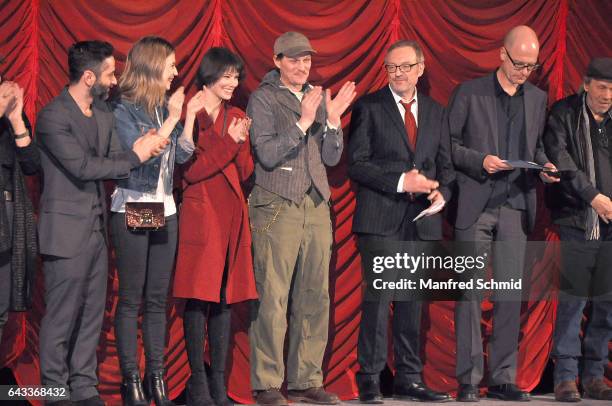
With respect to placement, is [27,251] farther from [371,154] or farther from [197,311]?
[371,154]

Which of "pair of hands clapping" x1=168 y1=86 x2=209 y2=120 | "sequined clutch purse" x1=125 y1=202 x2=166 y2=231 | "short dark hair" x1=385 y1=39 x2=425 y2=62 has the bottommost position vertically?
"sequined clutch purse" x1=125 y1=202 x2=166 y2=231

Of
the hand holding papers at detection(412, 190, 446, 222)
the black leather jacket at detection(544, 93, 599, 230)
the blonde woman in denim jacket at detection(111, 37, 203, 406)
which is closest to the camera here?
the blonde woman in denim jacket at detection(111, 37, 203, 406)

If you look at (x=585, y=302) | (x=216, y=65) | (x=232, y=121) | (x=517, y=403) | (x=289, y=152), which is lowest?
(x=517, y=403)

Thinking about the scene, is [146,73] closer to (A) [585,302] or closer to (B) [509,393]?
(B) [509,393]

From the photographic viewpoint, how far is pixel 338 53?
5887 mm

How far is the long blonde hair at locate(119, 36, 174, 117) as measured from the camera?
5039 mm

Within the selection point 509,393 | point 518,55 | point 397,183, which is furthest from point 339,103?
point 509,393

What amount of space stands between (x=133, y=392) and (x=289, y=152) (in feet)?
4.46

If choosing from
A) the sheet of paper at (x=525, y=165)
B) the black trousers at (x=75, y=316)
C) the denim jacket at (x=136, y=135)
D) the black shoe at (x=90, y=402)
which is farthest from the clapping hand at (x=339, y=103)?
the black shoe at (x=90, y=402)

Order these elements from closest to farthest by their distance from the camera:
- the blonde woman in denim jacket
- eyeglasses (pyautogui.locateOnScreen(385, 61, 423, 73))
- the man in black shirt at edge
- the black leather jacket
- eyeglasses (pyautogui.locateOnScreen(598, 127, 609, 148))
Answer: the man in black shirt at edge
the blonde woman in denim jacket
eyeglasses (pyautogui.locateOnScreen(385, 61, 423, 73))
the black leather jacket
eyeglasses (pyautogui.locateOnScreen(598, 127, 609, 148))

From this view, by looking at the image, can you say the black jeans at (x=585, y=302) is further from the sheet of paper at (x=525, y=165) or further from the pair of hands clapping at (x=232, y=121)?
the pair of hands clapping at (x=232, y=121)

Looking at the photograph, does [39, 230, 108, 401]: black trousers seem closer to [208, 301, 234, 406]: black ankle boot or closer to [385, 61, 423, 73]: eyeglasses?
[208, 301, 234, 406]: black ankle boot

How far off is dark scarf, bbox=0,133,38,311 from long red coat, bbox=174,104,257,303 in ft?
2.27

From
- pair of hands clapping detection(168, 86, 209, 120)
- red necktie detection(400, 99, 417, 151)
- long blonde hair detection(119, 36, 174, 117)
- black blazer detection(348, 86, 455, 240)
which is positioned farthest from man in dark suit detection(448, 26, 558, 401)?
long blonde hair detection(119, 36, 174, 117)
